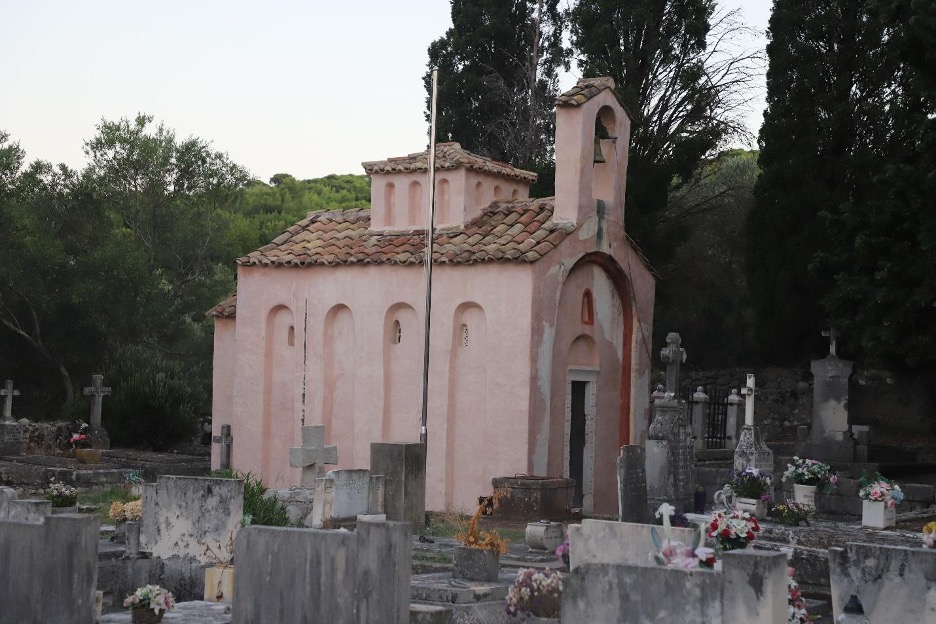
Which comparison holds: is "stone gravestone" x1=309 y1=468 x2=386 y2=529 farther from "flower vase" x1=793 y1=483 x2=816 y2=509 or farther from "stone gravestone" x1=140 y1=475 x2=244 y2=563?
"flower vase" x1=793 y1=483 x2=816 y2=509

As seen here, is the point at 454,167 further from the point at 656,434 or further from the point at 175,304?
the point at 175,304

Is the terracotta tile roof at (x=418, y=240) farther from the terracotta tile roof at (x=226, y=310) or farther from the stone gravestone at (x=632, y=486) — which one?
the stone gravestone at (x=632, y=486)

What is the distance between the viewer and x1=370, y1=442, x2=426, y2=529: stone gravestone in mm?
16359

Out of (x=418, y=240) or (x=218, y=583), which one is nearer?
(x=218, y=583)

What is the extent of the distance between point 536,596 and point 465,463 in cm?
996

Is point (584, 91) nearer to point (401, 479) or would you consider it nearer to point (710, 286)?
point (401, 479)

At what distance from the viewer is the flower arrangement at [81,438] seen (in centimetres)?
2495

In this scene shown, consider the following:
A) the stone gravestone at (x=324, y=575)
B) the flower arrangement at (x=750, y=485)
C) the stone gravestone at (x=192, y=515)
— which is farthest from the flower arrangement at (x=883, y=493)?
the stone gravestone at (x=324, y=575)

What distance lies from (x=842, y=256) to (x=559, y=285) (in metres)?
7.46

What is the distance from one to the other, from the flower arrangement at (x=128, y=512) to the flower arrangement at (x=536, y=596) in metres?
4.09

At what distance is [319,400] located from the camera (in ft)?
74.0

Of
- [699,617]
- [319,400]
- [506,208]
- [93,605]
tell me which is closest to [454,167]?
[506,208]

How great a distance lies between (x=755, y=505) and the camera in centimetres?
1599

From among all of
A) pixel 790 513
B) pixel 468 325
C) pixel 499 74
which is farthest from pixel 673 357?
pixel 499 74
